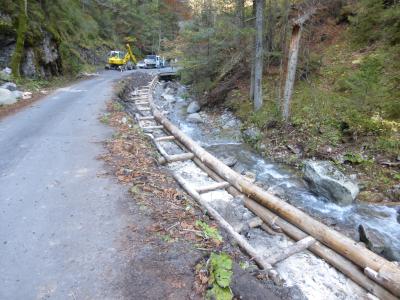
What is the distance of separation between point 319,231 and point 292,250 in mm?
722

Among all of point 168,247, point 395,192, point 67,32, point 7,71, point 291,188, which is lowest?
point 291,188

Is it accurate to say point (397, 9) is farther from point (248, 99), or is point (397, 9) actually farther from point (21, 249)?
point (21, 249)

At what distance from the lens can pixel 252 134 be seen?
12.0m

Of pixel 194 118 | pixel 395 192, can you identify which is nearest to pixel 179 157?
pixel 395 192

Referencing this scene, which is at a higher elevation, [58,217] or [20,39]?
[20,39]

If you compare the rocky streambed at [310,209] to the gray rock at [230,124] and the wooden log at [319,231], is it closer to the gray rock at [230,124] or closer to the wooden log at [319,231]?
the wooden log at [319,231]

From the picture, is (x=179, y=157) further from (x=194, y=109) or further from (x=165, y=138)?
(x=194, y=109)

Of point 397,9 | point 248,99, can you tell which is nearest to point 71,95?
point 248,99

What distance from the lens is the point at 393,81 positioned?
10.6m

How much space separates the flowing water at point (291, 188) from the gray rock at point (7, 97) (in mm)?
7272

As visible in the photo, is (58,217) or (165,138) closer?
(58,217)

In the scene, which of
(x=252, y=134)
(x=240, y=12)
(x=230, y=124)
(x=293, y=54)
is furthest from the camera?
(x=240, y=12)

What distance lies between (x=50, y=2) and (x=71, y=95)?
1169cm

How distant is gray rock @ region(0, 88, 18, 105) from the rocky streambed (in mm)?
7314
